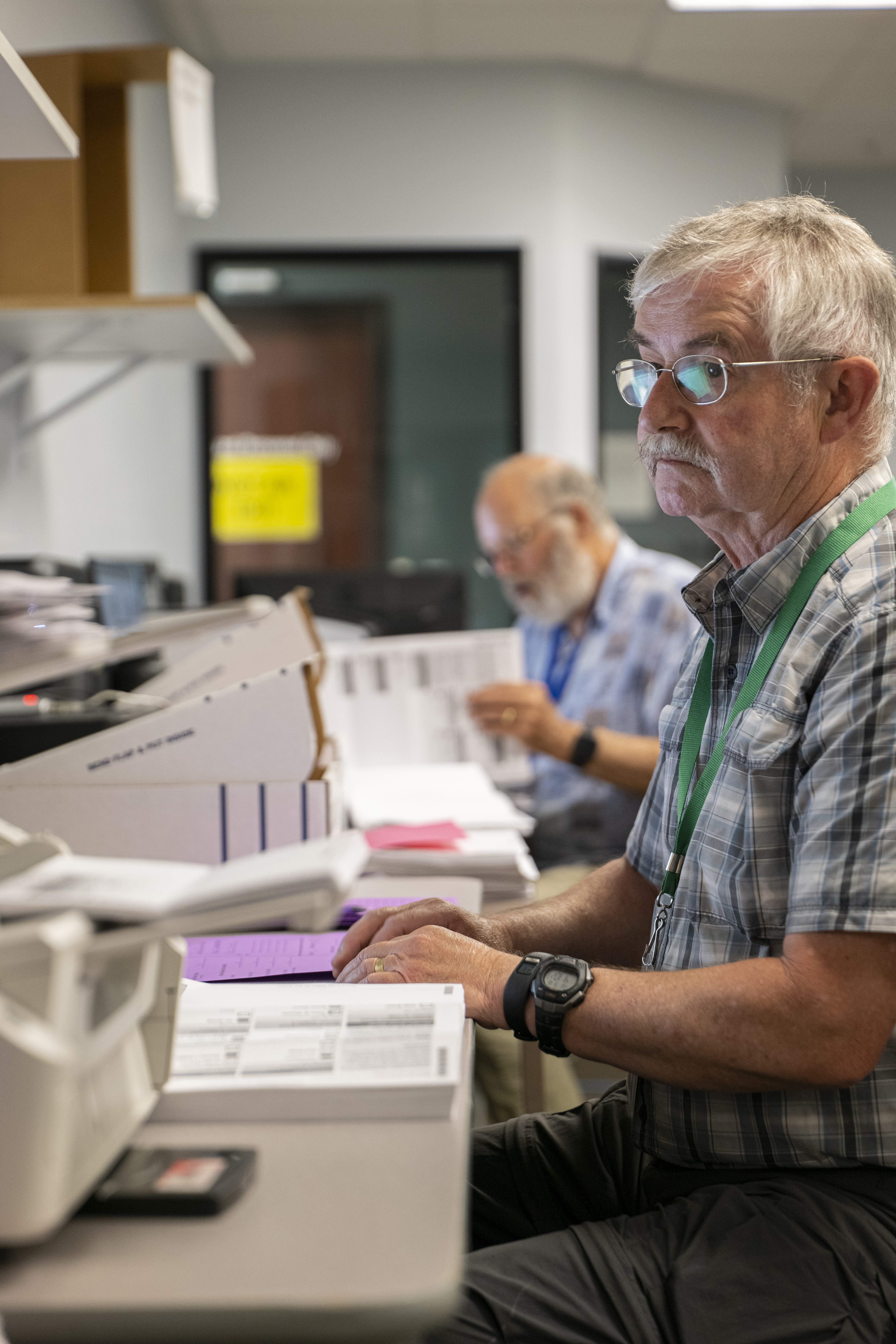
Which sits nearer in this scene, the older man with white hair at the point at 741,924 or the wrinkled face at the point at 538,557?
the older man with white hair at the point at 741,924

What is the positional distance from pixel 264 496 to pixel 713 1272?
11.4 feet

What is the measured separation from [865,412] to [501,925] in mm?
640

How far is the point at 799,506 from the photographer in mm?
1144

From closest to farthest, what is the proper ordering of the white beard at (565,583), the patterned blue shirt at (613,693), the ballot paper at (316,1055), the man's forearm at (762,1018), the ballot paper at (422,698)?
the ballot paper at (316,1055), the man's forearm at (762,1018), the ballot paper at (422,698), the patterned blue shirt at (613,693), the white beard at (565,583)

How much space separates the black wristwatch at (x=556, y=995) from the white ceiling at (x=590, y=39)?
3.21 meters

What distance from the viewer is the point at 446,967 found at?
3.43ft

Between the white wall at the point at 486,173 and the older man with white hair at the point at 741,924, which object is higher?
the white wall at the point at 486,173

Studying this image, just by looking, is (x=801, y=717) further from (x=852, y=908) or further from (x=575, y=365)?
(x=575, y=365)

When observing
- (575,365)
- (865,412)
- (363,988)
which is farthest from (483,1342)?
(575,365)

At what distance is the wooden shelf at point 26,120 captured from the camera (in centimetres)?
108

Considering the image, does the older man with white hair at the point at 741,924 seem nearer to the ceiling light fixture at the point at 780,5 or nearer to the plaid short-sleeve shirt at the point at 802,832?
the plaid short-sleeve shirt at the point at 802,832

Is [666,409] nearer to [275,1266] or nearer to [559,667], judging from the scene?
[275,1266]

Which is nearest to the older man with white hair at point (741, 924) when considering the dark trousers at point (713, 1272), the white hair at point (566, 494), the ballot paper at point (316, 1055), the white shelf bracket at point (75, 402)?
→ the dark trousers at point (713, 1272)

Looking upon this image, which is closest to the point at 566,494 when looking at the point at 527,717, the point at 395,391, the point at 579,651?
the point at 579,651
